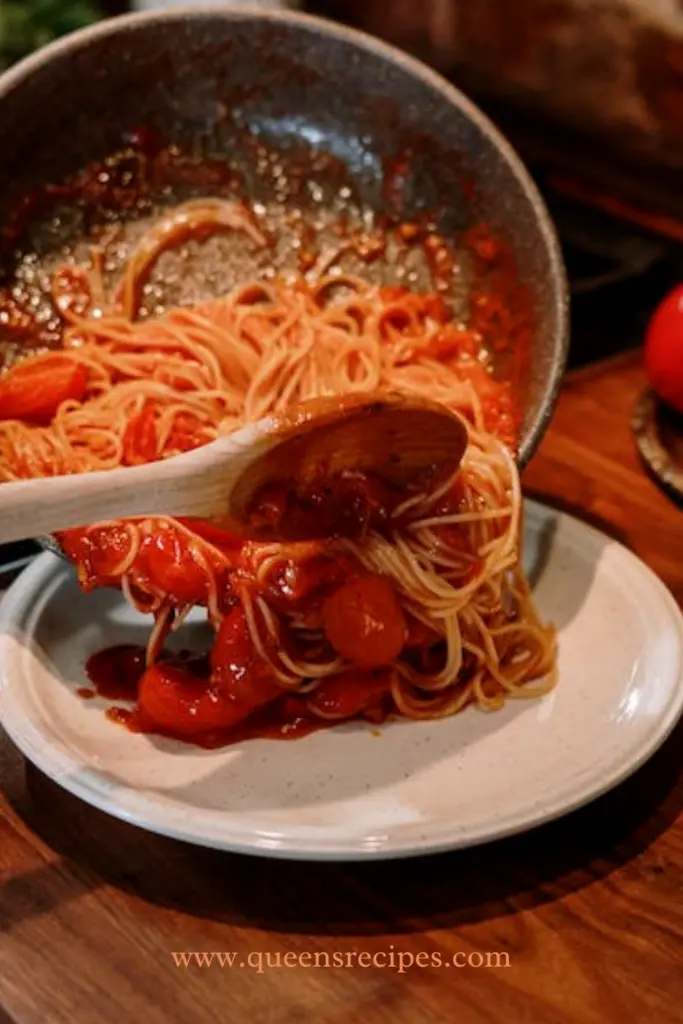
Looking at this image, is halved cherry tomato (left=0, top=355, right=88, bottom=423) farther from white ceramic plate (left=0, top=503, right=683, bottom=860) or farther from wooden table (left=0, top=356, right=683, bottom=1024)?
wooden table (left=0, top=356, right=683, bottom=1024)

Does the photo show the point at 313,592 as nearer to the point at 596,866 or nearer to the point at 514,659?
the point at 514,659

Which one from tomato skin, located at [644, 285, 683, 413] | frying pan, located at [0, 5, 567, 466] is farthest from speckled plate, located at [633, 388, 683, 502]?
frying pan, located at [0, 5, 567, 466]

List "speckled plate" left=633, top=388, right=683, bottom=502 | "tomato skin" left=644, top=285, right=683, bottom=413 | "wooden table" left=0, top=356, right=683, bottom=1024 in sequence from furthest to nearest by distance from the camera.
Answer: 1. "tomato skin" left=644, top=285, right=683, bottom=413
2. "speckled plate" left=633, top=388, right=683, bottom=502
3. "wooden table" left=0, top=356, right=683, bottom=1024

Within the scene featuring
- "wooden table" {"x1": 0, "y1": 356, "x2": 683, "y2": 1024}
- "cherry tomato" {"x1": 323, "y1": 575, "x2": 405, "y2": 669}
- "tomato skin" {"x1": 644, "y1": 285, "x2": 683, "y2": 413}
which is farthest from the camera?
"tomato skin" {"x1": 644, "y1": 285, "x2": 683, "y2": 413}

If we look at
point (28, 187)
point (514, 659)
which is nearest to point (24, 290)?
point (28, 187)

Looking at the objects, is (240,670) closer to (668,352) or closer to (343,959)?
(343,959)

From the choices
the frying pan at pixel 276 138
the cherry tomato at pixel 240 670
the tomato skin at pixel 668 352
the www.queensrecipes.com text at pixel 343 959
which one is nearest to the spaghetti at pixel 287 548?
the cherry tomato at pixel 240 670
